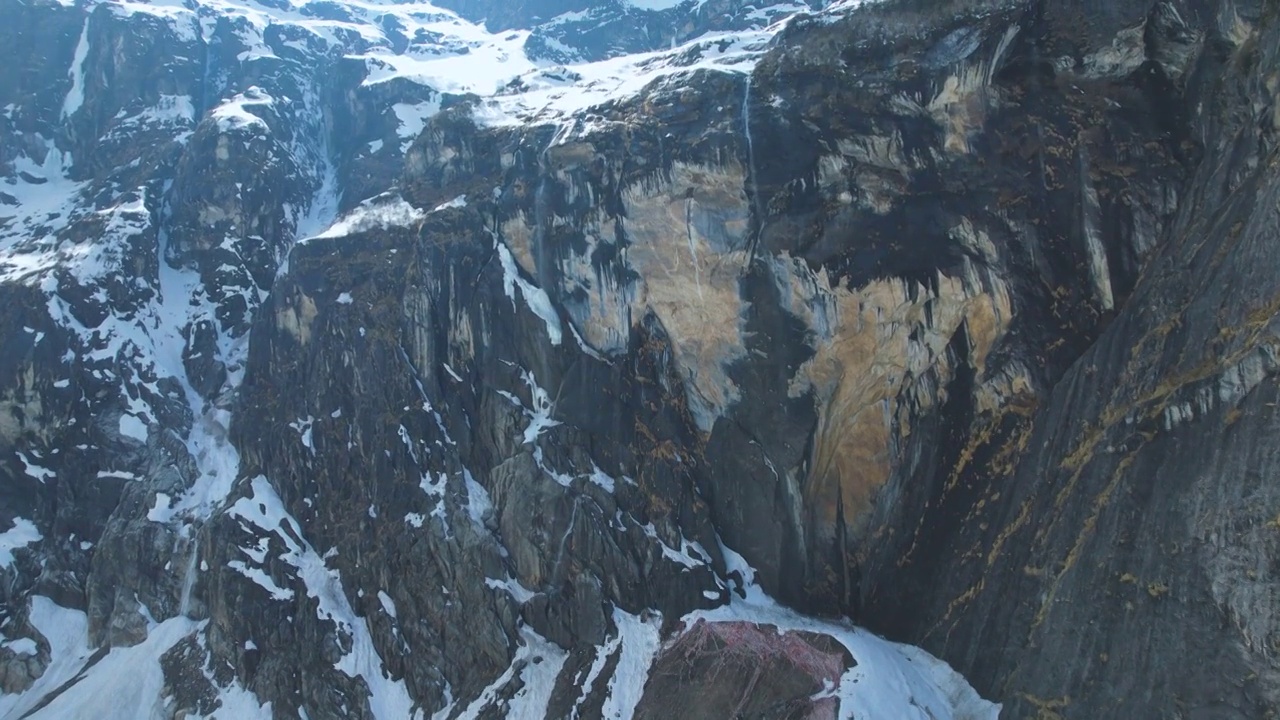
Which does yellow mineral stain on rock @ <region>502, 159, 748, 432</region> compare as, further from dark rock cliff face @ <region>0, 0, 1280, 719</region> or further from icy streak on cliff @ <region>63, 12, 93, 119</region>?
icy streak on cliff @ <region>63, 12, 93, 119</region>

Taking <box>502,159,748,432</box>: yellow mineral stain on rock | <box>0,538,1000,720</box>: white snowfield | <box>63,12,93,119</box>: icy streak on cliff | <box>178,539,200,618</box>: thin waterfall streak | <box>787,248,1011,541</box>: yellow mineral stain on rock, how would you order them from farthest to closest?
<box>63,12,93,119</box>: icy streak on cliff, <box>178,539,200,618</box>: thin waterfall streak, <box>502,159,748,432</box>: yellow mineral stain on rock, <box>787,248,1011,541</box>: yellow mineral stain on rock, <box>0,538,1000,720</box>: white snowfield

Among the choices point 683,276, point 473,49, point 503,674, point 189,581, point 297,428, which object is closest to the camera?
point 503,674

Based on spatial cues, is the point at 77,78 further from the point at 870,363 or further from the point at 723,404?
the point at 870,363

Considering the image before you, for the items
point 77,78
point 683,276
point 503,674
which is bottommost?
point 503,674

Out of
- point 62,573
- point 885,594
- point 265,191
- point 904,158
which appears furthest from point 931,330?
point 265,191

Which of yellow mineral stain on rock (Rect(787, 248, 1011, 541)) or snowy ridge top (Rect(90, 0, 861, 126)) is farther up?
snowy ridge top (Rect(90, 0, 861, 126))

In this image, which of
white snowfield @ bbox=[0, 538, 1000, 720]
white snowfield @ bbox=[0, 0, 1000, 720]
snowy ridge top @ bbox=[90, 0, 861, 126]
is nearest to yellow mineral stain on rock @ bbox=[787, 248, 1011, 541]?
white snowfield @ bbox=[0, 538, 1000, 720]

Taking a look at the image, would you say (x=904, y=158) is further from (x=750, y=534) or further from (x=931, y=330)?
(x=750, y=534)

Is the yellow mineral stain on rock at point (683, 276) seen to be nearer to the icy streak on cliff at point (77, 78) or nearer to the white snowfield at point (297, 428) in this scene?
the white snowfield at point (297, 428)

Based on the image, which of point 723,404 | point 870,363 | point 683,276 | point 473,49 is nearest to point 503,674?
point 723,404
